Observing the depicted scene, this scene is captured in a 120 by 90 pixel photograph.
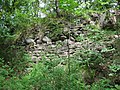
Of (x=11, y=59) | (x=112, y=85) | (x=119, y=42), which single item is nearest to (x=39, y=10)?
(x=11, y=59)

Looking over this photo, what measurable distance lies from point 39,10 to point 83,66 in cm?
367

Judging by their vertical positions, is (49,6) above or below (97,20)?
above

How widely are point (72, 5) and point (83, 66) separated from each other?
4.33ft

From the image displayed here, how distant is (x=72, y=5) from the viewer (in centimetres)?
371

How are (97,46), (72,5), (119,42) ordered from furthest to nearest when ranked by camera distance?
(97,46), (119,42), (72,5)

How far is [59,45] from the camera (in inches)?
159

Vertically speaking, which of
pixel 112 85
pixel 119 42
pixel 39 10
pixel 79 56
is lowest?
pixel 112 85

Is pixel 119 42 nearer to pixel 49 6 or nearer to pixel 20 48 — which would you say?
pixel 20 48

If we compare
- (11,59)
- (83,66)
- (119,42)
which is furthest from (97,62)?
(11,59)

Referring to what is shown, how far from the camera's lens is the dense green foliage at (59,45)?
3.12m

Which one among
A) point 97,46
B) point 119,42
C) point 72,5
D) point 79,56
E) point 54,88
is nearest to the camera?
point 54,88

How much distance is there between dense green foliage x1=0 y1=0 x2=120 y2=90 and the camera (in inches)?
123

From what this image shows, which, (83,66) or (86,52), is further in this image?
(86,52)

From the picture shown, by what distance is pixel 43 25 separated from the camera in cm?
692
